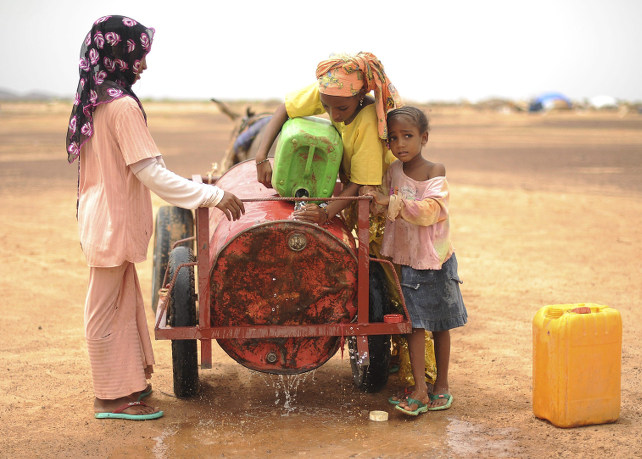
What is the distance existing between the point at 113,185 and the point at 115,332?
0.86 metres

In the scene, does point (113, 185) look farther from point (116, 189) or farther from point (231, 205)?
point (231, 205)

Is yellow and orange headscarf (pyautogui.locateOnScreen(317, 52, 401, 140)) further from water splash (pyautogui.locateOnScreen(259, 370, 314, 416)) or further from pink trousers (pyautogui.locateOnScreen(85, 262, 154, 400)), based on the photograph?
water splash (pyautogui.locateOnScreen(259, 370, 314, 416))

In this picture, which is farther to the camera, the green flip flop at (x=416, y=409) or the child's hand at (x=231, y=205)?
the green flip flop at (x=416, y=409)

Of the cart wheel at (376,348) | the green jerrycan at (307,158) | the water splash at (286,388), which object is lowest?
the water splash at (286,388)

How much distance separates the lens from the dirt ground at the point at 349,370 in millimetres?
4262

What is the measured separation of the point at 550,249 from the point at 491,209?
10.3 feet

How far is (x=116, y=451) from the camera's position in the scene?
13.8 feet

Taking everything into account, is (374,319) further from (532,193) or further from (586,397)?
(532,193)

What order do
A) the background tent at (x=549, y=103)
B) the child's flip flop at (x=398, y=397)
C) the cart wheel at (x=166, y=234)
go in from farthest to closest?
the background tent at (x=549, y=103) → the cart wheel at (x=166, y=234) → the child's flip flop at (x=398, y=397)

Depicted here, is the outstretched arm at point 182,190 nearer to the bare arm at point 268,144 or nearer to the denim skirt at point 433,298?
the bare arm at point 268,144

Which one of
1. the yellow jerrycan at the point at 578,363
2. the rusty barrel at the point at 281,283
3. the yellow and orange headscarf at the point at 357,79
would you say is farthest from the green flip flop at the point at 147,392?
the yellow jerrycan at the point at 578,363

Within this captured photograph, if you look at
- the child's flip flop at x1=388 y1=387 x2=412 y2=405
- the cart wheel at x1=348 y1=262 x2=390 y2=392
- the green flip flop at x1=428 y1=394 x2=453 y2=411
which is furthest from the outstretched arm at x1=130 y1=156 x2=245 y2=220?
the green flip flop at x1=428 y1=394 x2=453 y2=411

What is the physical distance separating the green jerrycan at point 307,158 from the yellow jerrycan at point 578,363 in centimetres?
140

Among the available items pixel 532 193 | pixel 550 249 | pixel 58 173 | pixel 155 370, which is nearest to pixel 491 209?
pixel 532 193
